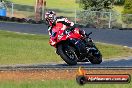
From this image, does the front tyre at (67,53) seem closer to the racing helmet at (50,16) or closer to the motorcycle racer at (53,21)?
the motorcycle racer at (53,21)

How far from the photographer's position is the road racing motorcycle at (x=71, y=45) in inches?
623

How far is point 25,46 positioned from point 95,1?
36282 mm

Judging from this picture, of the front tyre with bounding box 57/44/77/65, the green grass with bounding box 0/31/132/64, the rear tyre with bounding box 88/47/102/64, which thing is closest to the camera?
the front tyre with bounding box 57/44/77/65

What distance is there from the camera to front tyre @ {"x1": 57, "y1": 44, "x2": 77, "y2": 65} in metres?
16.3

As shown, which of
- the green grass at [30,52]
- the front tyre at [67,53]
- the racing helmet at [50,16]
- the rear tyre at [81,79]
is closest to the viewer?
the rear tyre at [81,79]

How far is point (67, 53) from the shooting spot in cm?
1648

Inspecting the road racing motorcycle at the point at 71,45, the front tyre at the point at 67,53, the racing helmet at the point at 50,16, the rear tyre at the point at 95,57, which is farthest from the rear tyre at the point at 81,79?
the rear tyre at the point at 95,57

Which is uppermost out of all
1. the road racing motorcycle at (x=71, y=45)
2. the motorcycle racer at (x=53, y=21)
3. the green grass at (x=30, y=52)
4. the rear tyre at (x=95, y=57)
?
the motorcycle racer at (x=53, y=21)

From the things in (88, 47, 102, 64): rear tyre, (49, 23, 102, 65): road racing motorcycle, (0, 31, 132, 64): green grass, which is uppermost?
(49, 23, 102, 65): road racing motorcycle

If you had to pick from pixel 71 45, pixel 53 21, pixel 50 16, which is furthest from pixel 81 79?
pixel 71 45

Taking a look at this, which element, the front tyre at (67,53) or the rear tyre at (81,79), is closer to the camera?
the rear tyre at (81,79)

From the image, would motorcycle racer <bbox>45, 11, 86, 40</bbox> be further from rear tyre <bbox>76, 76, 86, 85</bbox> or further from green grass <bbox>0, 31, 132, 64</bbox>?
rear tyre <bbox>76, 76, 86, 85</bbox>

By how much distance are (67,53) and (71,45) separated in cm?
32

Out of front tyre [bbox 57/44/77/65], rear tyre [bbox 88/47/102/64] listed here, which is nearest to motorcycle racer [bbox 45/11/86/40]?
front tyre [bbox 57/44/77/65]
